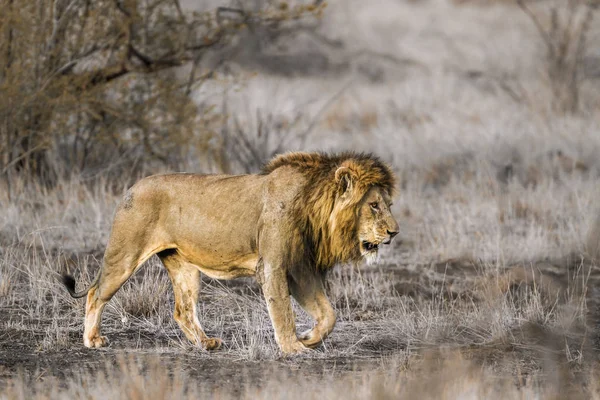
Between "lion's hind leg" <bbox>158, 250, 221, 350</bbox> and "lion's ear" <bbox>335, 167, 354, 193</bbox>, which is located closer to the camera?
"lion's ear" <bbox>335, 167, 354, 193</bbox>

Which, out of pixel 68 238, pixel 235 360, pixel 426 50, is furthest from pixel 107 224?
pixel 426 50

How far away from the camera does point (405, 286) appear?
9383mm

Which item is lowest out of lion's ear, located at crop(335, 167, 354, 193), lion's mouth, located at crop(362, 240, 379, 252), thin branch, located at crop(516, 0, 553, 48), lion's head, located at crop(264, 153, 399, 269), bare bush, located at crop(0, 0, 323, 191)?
thin branch, located at crop(516, 0, 553, 48)

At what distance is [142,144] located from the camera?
13.0m

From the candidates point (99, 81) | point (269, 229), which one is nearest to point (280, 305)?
point (269, 229)

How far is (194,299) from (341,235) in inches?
48.6

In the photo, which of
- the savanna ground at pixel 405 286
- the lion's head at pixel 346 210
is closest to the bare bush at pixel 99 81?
the savanna ground at pixel 405 286

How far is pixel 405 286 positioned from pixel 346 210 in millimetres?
2890

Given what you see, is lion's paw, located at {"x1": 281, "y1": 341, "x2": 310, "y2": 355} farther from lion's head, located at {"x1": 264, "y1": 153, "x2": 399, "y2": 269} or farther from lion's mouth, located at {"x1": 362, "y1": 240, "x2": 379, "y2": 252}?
lion's mouth, located at {"x1": 362, "y1": 240, "x2": 379, "y2": 252}

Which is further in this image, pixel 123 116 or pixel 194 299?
pixel 123 116

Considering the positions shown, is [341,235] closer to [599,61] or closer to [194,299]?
[194,299]

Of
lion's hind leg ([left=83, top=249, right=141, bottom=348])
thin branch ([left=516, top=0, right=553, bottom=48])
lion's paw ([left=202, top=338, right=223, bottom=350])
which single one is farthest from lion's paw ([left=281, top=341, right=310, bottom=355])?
thin branch ([left=516, top=0, right=553, bottom=48])

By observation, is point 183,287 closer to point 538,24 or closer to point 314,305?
point 314,305

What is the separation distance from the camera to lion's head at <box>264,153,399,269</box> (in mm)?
6613
